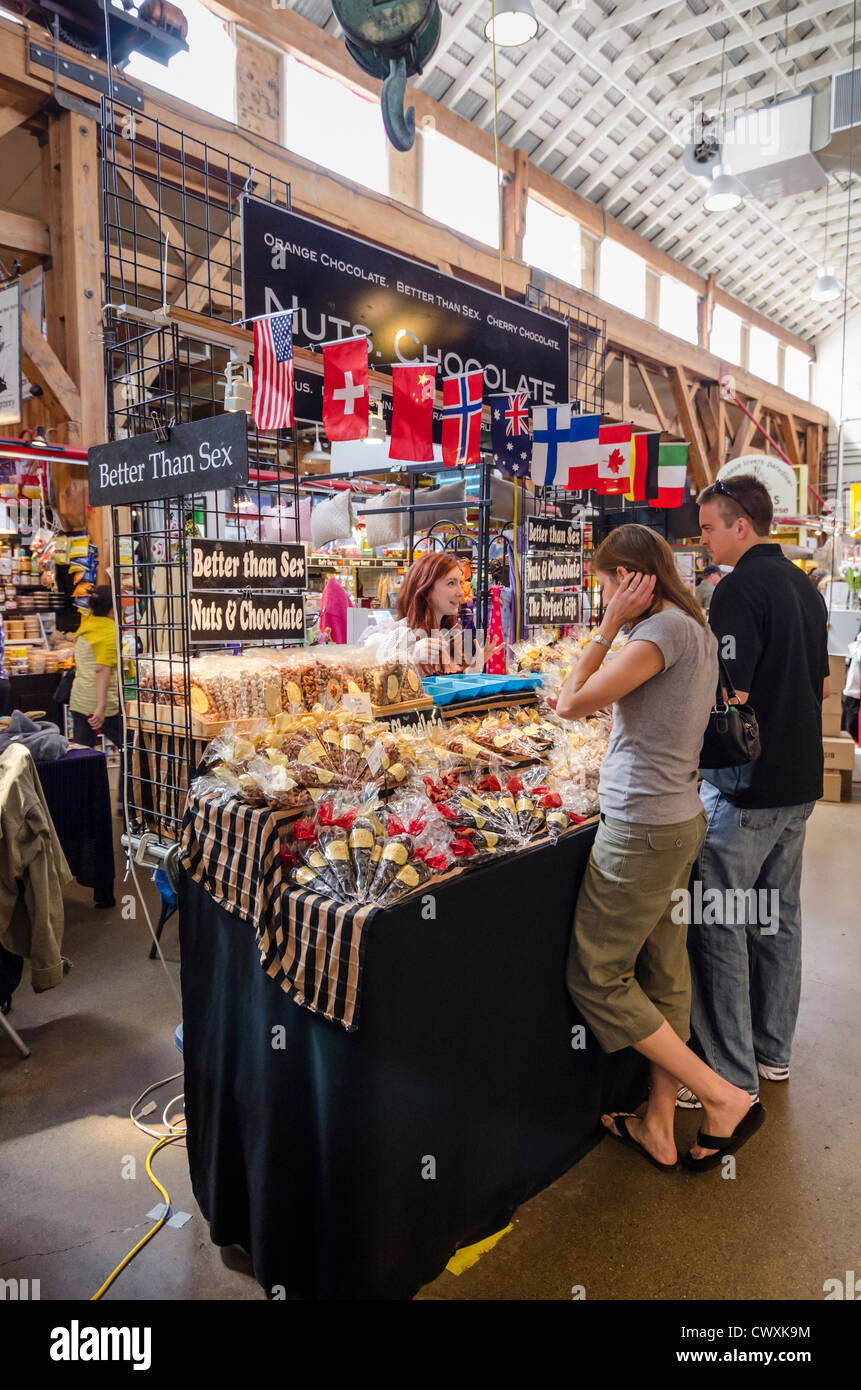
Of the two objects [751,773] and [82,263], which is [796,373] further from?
[751,773]

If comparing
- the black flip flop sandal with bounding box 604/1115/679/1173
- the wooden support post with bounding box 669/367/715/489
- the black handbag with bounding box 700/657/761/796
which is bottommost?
the black flip flop sandal with bounding box 604/1115/679/1173

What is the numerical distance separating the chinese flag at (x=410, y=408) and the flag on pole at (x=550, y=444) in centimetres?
121

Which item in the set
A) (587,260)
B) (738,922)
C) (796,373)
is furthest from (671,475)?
(796,373)

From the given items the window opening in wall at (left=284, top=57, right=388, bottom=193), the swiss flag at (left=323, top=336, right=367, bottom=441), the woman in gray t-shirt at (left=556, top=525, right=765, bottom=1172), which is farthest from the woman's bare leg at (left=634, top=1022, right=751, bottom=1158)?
the window opening in wall at (left=284, top=57, right=388, bottom=193)

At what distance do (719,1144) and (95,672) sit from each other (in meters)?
4.54

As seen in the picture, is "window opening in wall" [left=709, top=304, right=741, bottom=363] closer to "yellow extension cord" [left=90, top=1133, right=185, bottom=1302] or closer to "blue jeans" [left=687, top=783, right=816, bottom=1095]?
"blue jeans" [left=687, top=783, right=816, bottom=1095]

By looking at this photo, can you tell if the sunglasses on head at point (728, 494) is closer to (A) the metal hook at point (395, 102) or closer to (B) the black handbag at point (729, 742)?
(B) the black handbag at point (729, 742)

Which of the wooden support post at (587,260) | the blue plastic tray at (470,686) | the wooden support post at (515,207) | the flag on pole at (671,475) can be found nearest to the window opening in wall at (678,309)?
the wooden support post at (587,260)

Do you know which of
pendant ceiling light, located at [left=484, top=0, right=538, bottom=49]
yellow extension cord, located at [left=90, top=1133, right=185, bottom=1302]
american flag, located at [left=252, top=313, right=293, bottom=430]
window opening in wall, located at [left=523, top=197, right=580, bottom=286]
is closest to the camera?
yellow extension cord, located at [left=90, top=1133, right=185, bottom=1302]

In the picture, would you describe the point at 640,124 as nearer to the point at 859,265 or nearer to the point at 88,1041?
the point at 859,265

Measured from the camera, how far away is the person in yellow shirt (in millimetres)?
5332

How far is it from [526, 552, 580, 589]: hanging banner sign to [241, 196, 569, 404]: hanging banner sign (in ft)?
2.96

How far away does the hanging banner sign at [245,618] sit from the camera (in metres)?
2.36
